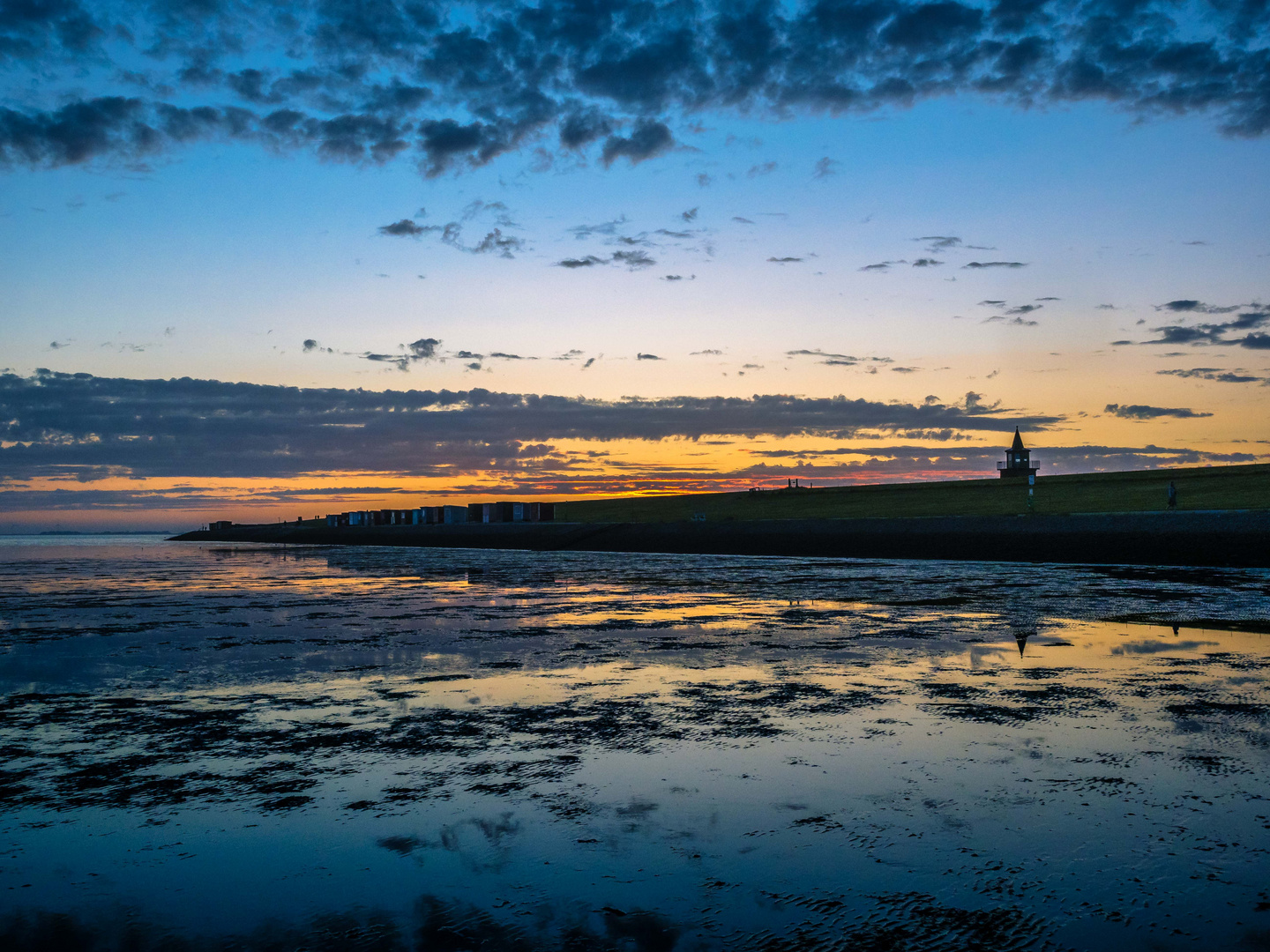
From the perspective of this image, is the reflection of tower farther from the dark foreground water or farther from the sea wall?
the sea wall

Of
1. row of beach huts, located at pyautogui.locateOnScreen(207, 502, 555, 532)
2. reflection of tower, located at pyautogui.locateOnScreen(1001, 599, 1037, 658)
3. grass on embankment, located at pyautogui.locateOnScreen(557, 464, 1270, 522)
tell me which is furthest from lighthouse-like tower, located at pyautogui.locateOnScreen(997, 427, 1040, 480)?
reflection of tower, located at pyautogui.locateOnScreen(1001, 599, 1037, 658)

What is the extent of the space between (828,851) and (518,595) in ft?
67.3

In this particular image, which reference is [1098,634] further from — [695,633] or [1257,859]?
[1257,859]

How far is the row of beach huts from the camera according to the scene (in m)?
110

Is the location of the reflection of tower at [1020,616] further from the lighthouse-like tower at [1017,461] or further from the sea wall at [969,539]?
the lighthouse-like tower at [1017,461]

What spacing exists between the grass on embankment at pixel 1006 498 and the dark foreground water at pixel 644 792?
45546 mm

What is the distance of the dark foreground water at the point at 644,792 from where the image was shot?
190 inches

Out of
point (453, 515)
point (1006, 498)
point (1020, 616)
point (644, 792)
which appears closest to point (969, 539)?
point (1020, 616)

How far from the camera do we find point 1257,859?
542 cm

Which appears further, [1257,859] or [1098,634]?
[1098,634]

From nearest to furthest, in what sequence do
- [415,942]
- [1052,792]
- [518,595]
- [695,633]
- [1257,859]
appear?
[415,942], [1257,859], [1052,792], [695,633], [518,595]

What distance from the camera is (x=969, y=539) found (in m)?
45.0

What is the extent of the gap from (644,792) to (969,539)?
137 ft

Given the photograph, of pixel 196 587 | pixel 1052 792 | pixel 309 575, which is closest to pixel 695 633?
pixel 1052 792
